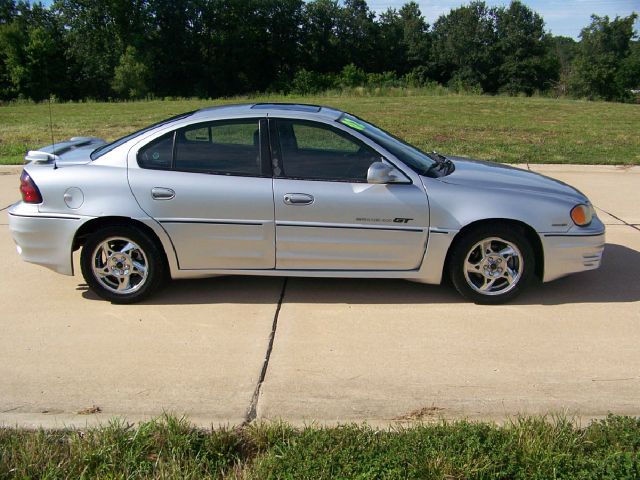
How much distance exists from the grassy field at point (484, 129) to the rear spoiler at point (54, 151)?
647 centimetres

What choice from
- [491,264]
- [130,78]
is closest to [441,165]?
[491,264]

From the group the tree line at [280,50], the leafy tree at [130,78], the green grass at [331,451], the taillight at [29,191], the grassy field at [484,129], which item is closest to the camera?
the green grass at [331,451]

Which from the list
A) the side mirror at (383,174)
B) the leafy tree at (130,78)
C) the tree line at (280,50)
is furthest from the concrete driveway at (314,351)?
the leafy tree at (130,78)

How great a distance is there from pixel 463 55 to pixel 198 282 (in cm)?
6468

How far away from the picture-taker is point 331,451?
3113 mm

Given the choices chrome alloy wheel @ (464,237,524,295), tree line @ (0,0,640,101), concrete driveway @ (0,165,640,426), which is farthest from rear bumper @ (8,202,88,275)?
tree line @ (0,0,640,101)

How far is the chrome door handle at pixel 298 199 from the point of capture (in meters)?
4.96

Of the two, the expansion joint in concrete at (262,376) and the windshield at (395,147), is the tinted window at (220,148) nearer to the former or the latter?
the windshield at (395,147)

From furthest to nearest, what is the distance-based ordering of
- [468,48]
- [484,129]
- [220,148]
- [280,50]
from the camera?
[280,50] < [468,48] < [484,129] < [220,148]

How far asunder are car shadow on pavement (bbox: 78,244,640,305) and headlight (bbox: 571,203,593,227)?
66cm

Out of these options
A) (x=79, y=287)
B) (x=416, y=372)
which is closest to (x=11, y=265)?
(x=79, y=287)

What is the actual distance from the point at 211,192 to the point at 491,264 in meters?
2.30

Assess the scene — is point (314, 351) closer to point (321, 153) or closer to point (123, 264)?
point (321, 153)

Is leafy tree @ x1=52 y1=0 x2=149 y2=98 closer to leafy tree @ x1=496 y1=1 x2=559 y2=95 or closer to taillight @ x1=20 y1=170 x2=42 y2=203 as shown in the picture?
leafy tree @ x1=496 y1=1 x2=559 y2=95
